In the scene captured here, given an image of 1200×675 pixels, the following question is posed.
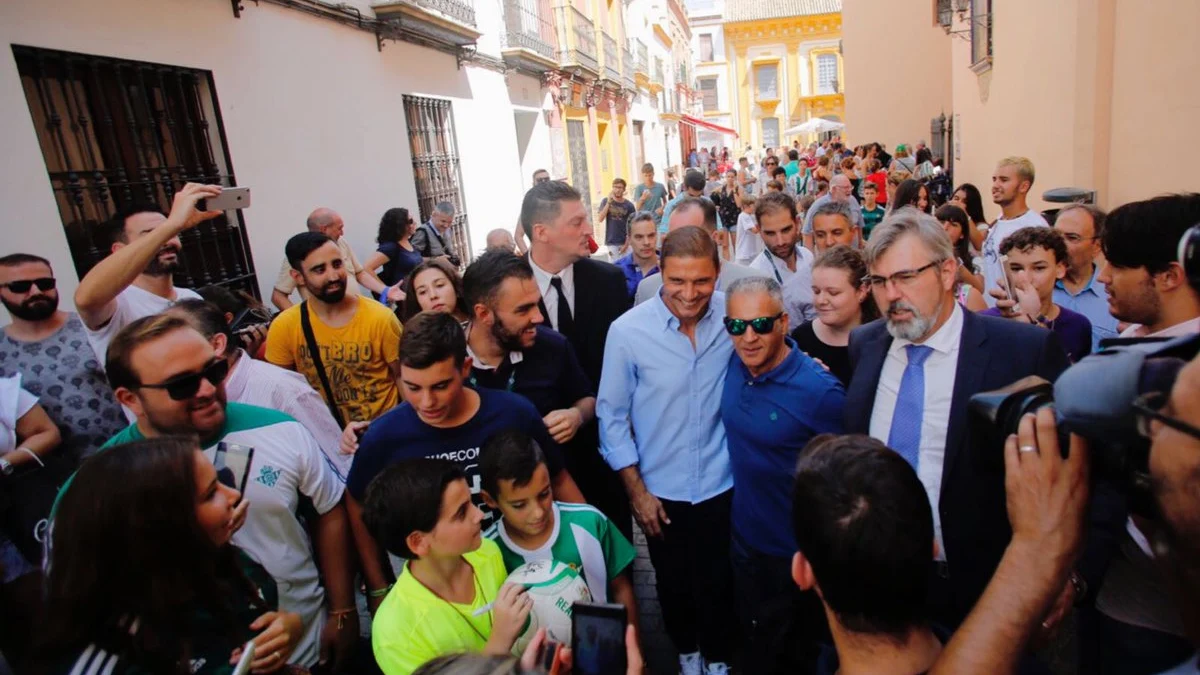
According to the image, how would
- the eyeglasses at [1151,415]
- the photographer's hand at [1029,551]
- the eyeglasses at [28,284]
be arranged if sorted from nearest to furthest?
the eyeglasses at [1151,415] < the photographer's hand at [1029,551] < the eyeglasses at [28,284]

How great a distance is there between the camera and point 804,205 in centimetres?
807

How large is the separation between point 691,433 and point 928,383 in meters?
0.91

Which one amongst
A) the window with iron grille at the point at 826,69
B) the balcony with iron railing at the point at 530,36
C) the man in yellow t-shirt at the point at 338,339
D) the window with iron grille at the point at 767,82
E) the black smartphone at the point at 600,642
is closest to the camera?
the black smartphone at the point at 600,642

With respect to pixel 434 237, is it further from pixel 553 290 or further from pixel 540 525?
pixel 540 525

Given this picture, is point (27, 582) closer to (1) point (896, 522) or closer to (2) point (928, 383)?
(1) point (896, 522)

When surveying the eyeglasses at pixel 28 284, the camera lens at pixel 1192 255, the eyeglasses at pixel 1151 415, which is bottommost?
the eyeglasses at pixel 1151 415

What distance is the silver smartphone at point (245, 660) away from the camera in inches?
54.4

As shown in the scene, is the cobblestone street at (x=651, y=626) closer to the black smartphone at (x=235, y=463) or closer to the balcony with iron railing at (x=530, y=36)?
the black smartphone at (x=235, y=463)

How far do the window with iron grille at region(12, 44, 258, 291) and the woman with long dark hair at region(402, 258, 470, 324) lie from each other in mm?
1612

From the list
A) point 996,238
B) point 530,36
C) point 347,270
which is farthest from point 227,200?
point 530,36

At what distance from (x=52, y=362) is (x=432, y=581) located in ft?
6.86

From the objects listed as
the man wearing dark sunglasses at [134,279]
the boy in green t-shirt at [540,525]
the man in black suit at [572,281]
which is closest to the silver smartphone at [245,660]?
the boy in green t-shirt at [540,525]

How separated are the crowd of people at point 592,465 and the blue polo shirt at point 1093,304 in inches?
0.5

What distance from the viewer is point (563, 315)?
355 centimetres
